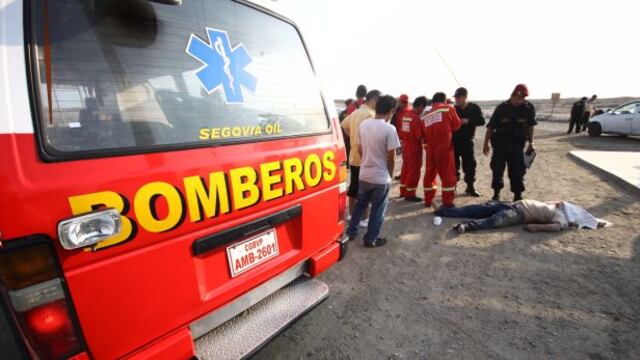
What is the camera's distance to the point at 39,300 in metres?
1.01

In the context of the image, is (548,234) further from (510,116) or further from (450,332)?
(450,332)

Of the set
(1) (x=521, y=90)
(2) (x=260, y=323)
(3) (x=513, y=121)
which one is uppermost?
(1) (x=521, y=90)

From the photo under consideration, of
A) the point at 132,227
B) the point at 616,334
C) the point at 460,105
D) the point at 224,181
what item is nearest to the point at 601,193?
the point at 460,105

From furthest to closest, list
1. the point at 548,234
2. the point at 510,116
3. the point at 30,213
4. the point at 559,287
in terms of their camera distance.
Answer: the point at 510,116, the point at 548,234, the point at 559,287, the point at 30,213

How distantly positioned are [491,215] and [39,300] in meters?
4.58

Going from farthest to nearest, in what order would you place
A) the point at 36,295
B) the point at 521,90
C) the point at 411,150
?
the point at 411,150, the point at 521,90, the point at 36,295

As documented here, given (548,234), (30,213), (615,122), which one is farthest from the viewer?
(615,122)

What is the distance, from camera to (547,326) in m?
2.25

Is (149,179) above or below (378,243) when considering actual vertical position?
above

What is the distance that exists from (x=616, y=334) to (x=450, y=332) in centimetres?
117

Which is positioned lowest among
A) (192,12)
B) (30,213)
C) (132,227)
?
(132,227)

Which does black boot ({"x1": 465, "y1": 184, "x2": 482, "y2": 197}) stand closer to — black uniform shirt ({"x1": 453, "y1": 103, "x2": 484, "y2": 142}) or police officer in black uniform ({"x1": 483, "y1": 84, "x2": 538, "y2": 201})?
police officer in black uniform ({"x1": 483, "y1": 84, "x2": 538, "y2": 201})

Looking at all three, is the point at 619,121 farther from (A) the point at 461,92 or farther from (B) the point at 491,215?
(B) the point at 491,215

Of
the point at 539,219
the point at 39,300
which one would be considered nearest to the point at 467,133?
the point at 539,219
